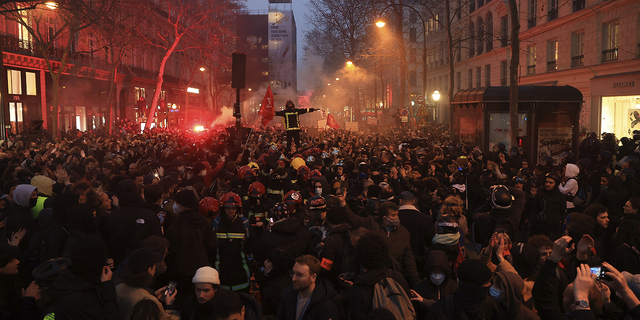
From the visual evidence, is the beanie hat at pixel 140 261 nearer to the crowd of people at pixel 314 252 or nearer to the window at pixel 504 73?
the crowd of people at pixel 314 252

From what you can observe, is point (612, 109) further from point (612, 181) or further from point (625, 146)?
point (612, 181)

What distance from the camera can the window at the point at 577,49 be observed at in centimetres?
2497

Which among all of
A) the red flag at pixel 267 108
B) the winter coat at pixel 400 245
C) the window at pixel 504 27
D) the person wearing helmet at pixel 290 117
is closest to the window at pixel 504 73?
the window at pixel 504 27

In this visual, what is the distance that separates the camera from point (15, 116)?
2936 cm

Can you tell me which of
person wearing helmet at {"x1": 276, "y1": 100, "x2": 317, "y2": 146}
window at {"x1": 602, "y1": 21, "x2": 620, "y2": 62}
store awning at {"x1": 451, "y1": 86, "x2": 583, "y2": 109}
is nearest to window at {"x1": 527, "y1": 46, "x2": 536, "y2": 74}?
window at {"x1": 602, "y1": 21, "x2": 620, "y2": 62}

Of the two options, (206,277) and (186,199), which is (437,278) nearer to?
(206,277)

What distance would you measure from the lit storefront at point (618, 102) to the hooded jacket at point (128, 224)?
2113 centimetres

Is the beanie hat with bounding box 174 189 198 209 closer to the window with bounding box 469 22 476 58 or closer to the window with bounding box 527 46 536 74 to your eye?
the window with bounding box 527 46 536 74

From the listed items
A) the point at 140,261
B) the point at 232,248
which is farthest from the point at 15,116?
the point at 140,261

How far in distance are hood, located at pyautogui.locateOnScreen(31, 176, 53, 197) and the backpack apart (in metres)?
5.64

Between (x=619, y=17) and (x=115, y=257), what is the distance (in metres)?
23.0

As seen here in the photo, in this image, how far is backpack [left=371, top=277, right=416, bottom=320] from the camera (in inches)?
139

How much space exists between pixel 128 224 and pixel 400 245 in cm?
285

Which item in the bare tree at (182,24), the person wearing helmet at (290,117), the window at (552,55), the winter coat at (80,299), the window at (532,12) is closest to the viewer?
the winter coat at (80,299)
